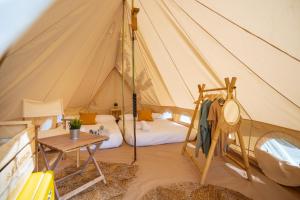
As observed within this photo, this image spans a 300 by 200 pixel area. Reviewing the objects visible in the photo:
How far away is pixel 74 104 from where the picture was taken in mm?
4918

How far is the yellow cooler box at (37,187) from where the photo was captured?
118 centimetres

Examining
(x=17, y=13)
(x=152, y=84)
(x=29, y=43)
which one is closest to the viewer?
(x=17, y=13)

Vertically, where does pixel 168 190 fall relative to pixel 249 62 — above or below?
below

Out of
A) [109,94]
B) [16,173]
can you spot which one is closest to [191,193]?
[16,173]

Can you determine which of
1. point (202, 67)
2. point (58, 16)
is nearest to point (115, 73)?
point (202, 67)

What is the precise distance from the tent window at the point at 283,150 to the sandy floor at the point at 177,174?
36 cm

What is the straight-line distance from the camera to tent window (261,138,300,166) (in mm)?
2190

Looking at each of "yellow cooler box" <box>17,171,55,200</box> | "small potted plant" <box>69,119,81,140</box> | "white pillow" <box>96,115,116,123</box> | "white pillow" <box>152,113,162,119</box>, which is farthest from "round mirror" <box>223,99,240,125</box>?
"white pillow" <box>96,115,116,123</box>

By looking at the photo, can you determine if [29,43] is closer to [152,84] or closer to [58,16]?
[58,16]

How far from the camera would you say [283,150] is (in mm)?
2318

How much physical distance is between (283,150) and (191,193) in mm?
1424

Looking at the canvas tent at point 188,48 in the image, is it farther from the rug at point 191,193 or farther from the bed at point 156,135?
the rug at point 191,193

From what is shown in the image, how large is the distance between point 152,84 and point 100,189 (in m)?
2.97

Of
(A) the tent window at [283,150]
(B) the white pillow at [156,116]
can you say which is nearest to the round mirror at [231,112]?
(A) the tent window at [283,150]
